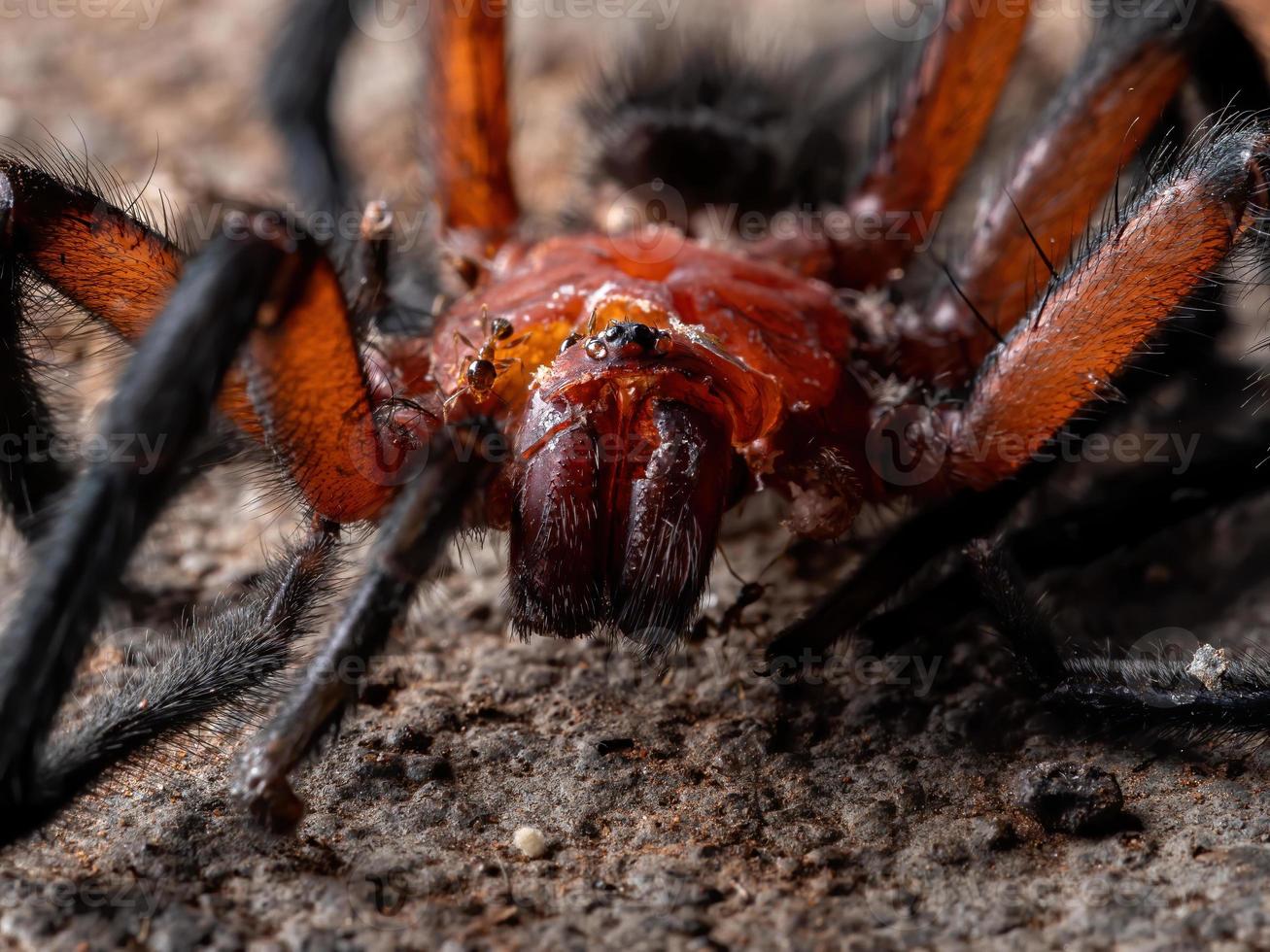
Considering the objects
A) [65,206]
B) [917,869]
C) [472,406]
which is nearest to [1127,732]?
[917,869]

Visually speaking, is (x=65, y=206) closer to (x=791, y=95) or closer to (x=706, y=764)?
(x=706, y=764)

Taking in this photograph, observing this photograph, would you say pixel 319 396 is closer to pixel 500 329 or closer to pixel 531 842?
pixel 500 329

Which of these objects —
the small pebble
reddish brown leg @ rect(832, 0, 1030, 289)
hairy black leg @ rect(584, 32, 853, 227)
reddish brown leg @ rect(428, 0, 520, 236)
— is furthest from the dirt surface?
hairy black leg @ rect(584, 32, 853, 227)

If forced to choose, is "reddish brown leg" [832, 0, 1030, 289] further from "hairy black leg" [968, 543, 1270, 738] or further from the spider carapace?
"hairy black leg" [968, 543, 1270, 738]

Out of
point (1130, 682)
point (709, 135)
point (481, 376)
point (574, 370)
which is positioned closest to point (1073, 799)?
point (1130, 682)

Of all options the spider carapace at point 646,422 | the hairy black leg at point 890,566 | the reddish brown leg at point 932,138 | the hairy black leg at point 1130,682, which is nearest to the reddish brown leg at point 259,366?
the spider carapace at point 646,422

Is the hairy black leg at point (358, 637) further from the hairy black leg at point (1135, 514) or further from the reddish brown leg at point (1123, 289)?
the hairy black leg at point (1135, 514)
